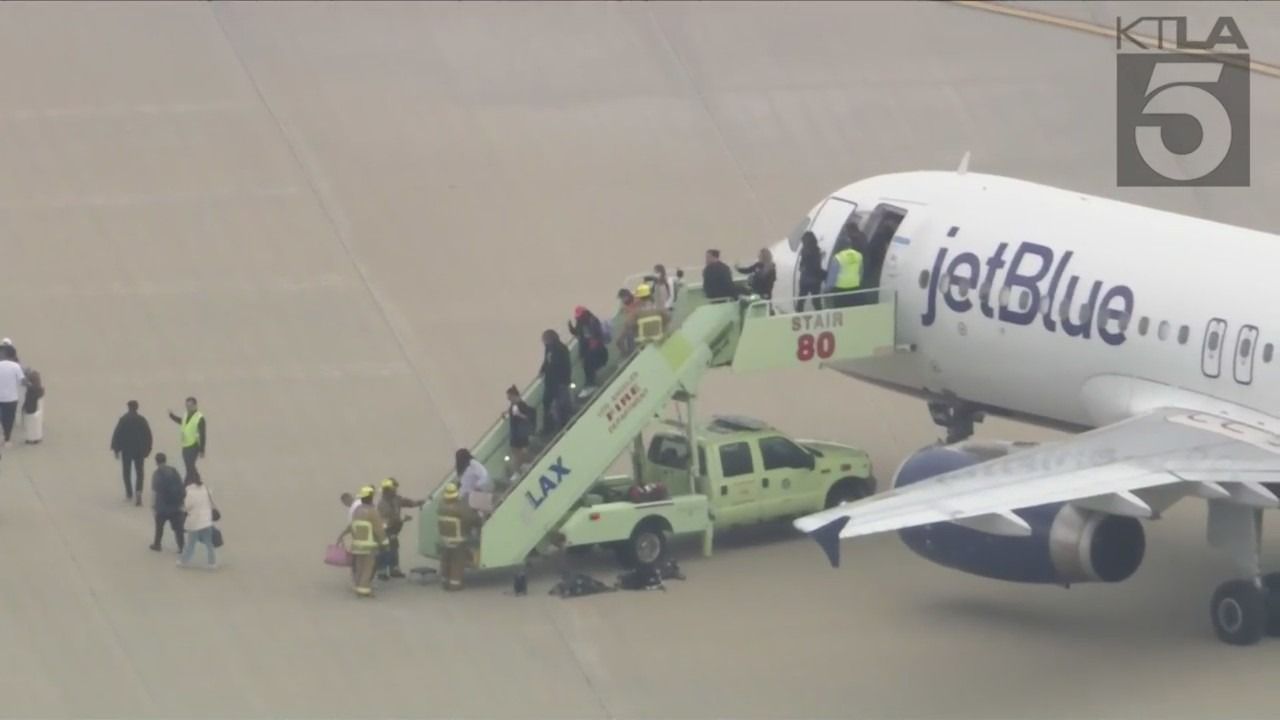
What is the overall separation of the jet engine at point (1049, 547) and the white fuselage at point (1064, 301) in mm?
2640

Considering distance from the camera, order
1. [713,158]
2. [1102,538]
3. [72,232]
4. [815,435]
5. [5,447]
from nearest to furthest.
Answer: [1102,538] < [5,447] < [815,435] < [72,232] < [713,158]

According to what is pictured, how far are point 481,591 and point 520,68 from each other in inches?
749

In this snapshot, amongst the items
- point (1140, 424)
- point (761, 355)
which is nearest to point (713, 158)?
point (761, 355)

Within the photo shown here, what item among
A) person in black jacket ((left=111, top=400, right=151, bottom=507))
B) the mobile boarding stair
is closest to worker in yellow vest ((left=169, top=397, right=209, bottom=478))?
person in black jacket ((left=111, top=400, right=151, bottom=507))

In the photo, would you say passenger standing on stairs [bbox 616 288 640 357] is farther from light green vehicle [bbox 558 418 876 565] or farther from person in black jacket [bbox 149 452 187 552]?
person in black jacket [bbox 149 452 187 552]

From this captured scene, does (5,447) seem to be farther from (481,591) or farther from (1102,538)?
(1102,538)

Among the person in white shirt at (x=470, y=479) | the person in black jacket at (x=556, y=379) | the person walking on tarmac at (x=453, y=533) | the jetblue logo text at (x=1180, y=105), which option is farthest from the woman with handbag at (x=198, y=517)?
the jetblue logo text at (x=1180, y=105)

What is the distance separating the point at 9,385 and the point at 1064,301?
14.3 meters

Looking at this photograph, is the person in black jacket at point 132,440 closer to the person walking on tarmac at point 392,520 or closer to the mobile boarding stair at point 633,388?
the person walking on tarmac at point 392,520

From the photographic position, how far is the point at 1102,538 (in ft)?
92.5

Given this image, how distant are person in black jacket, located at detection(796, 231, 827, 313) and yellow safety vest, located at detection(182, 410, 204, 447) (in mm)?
7915

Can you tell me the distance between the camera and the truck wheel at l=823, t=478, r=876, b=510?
33.4 m

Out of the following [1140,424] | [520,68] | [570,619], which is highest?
[520,68]

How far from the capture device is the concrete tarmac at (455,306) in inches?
1105
